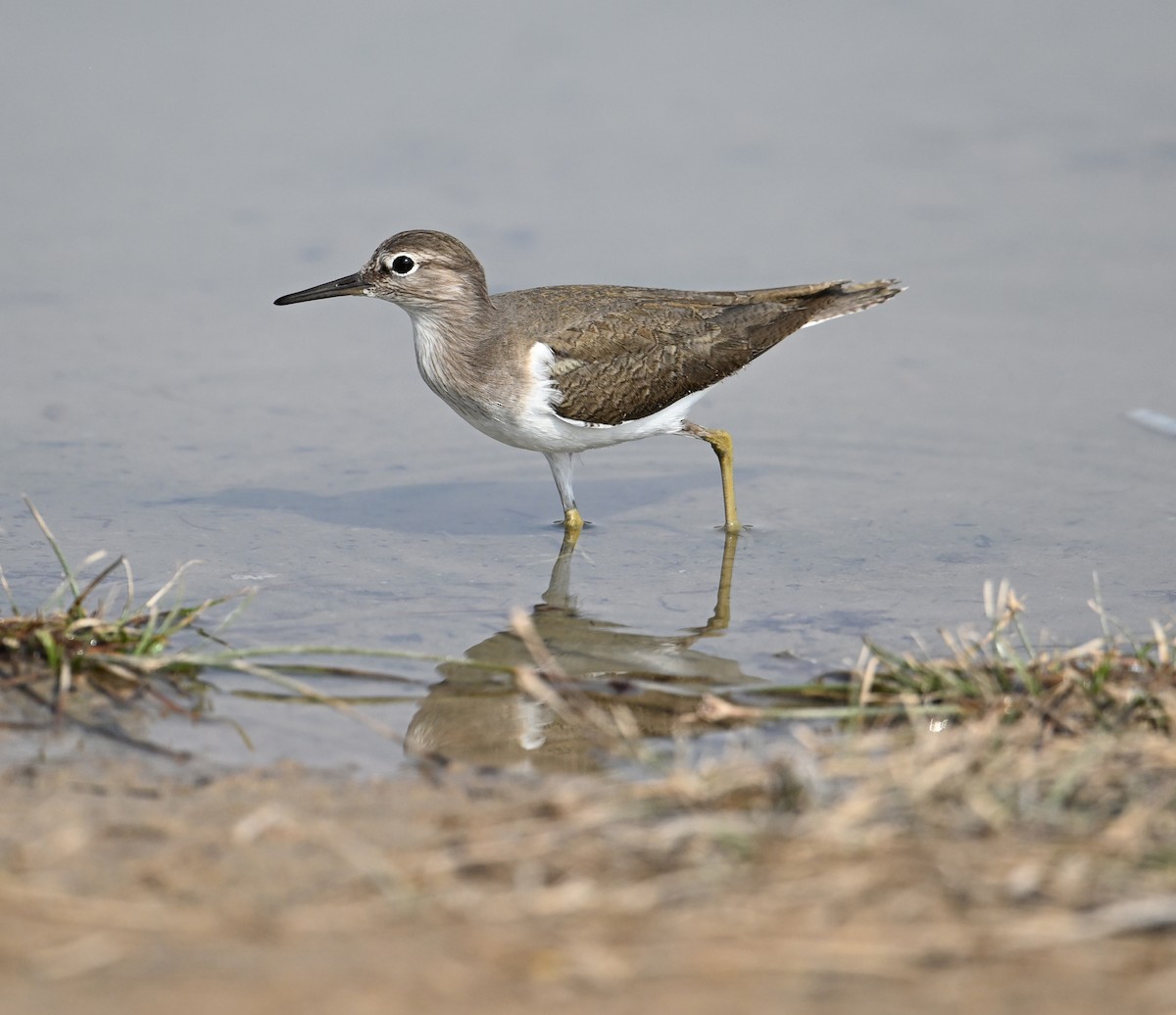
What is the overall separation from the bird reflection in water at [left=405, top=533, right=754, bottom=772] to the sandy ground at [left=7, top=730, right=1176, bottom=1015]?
32.6 inches

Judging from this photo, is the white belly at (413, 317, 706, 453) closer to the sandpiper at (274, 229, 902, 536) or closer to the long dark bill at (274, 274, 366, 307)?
the sandpiper at (274, 229, 902, 536)

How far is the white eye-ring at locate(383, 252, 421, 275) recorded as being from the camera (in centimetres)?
779

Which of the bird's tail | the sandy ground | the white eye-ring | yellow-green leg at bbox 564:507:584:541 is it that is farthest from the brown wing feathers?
the sandy ground

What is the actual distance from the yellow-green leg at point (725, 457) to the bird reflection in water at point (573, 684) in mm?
1238

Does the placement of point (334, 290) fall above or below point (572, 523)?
above

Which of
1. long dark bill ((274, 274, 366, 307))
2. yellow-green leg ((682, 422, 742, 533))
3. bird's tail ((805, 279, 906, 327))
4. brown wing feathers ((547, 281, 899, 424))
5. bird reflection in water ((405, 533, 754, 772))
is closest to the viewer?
bird reflection in water ((405, 533, 754, 772))

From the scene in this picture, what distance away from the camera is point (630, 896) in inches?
129

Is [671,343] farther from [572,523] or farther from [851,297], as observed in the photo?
[851,297]

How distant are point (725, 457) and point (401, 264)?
1943mm

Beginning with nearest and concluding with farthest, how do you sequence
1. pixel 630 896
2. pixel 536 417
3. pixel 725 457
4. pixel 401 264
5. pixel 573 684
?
pixel 630 896, pixel 573 684, pixel 536 417, pixel 401 264, pixel 725 457

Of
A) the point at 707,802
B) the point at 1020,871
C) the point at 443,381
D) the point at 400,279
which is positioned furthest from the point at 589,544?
the point at 1020,871

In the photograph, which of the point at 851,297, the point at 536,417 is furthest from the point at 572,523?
the point at 851,297

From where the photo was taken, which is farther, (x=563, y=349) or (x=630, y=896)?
(x=563, y=349)

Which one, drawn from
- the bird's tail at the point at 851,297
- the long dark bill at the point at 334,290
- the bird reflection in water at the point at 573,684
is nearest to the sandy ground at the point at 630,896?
the bird reflection in water at the point at 573,684
